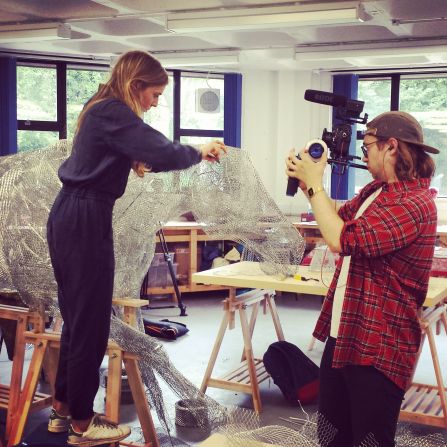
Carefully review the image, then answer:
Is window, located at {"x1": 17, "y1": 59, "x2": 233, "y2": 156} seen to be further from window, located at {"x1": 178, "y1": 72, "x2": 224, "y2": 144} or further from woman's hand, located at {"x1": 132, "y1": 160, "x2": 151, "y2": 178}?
woman's hand, located at {"x1": 132, "y1": 160, "x2": 151, "y2": 178}

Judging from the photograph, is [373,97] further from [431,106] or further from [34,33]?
[34,33]

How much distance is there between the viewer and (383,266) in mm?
1740

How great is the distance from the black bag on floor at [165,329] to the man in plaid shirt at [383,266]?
10.9 ft

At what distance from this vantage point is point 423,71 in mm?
7047

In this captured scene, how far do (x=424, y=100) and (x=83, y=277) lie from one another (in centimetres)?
605

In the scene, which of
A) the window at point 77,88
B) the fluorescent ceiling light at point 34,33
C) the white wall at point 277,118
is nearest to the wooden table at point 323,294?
the fluorescent ceiling light at point 34,33

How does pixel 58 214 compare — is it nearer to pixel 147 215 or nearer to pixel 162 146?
pixel 162 146

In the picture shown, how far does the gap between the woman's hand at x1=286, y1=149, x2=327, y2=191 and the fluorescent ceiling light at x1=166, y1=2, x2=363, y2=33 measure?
3.11m

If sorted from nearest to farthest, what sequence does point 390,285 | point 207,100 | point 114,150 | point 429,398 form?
point 390,285
point 114,150
point 429,398
point 207,100

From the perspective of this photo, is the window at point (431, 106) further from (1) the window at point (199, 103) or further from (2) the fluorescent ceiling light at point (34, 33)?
(2) the fluorescent ceiling light at point (34, 33)

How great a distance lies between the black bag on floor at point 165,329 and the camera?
16.6 ft

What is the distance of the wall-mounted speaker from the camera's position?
24.1 ft

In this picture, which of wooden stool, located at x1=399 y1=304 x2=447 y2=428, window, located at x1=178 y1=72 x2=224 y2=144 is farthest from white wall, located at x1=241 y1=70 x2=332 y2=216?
wooden stool, located at x1=399 y1=304 x2=447 y2=428

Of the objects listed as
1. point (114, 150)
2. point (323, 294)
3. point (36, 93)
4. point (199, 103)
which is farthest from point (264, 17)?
point (114, 150)
